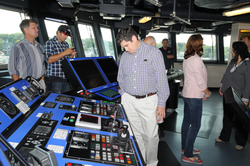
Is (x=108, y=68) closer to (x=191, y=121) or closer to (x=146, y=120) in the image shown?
(x=146, y=120)

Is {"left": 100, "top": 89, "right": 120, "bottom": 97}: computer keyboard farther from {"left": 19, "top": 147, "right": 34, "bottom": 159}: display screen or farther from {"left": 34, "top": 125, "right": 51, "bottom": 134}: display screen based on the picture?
{"left": 19, "top": 147, "right": 34, "bottom": 159}: display screen

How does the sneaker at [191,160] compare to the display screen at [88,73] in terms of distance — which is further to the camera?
the sneaker at [191,160]

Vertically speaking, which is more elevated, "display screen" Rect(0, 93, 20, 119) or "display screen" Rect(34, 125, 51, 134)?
"display screen" Rect(0, 93, 20, 119)

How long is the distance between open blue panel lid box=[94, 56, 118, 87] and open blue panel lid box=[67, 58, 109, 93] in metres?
0.10

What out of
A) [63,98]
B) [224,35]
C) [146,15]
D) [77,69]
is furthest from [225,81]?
[224,35]

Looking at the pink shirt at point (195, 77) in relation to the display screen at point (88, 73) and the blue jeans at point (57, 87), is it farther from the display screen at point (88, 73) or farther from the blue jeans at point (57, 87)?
the blue jeans at point (57, 87)

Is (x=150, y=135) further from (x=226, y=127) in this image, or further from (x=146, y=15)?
(x=146, y=15)

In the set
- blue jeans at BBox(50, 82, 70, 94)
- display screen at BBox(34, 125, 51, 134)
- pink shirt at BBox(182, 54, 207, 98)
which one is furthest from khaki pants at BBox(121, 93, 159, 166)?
blue jeans at BBox(50, 82, 70, 94)

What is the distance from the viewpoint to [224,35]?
8531mm

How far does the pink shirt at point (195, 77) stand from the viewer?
7.43 feet

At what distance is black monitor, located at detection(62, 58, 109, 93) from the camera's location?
7.45ft

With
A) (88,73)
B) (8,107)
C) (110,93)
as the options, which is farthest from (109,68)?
(8,107)

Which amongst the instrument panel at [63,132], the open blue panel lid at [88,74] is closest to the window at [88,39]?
the open blue panel lid at [88,74]

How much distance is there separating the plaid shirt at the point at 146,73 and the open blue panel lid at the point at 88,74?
0.54 m
